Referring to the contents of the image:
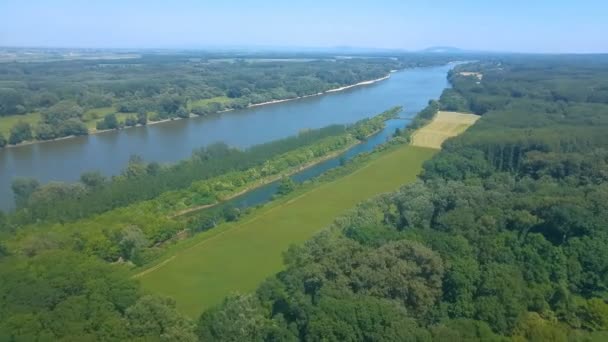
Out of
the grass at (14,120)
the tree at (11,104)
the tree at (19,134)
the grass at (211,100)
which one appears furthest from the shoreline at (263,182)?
the tree at (11,104)

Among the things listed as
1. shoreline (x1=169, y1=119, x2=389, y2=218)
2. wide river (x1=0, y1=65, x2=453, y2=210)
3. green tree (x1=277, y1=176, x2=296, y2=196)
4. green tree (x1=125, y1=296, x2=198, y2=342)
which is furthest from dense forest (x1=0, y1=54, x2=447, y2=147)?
green tree (x1=125, y1=296, x2=198, y2=342)

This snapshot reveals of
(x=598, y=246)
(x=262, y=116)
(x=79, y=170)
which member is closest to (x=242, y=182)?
(x=79, y=170)

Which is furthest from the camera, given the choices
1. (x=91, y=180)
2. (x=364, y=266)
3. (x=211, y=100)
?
(x=211, y=100)

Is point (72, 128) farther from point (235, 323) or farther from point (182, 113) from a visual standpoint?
point (235, 323)

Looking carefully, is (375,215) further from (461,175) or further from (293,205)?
(461,175)

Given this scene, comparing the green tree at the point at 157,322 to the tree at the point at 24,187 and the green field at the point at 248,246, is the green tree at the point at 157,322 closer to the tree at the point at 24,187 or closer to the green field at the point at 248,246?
the green field at the point at 248,246

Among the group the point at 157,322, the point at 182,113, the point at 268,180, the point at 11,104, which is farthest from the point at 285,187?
the point at 11,104
